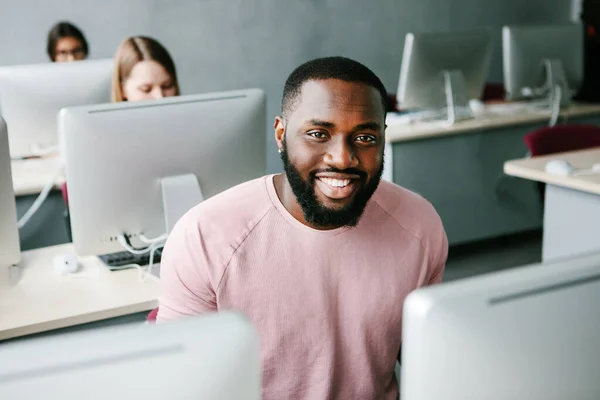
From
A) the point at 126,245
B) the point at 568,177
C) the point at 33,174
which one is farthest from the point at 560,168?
the point at 33,174

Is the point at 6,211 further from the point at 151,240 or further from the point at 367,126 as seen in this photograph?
the point at 367,126

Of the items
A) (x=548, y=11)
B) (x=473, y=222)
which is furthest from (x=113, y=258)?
(x=548, y=11)

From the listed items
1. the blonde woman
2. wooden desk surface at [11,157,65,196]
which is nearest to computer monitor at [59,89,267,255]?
the blonde woman

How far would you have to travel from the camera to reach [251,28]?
15.8 feet

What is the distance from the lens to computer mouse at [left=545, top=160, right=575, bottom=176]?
2701mm

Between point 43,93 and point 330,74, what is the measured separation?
6.14ft

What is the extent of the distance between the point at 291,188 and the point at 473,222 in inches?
105

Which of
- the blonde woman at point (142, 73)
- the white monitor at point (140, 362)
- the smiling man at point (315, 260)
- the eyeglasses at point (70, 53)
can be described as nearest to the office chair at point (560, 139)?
the blonde woman at point (142, 73)

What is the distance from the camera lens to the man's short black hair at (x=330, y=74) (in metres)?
1.31

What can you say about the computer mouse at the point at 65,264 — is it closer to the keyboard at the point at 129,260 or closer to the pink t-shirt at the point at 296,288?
the keyboard at the point at 129,260

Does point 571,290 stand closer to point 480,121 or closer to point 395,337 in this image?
point 395,337

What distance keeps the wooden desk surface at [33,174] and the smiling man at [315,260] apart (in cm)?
166

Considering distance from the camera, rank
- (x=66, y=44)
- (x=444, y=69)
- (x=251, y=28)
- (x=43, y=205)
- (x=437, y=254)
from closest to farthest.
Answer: (x=437, y=254)
(x=43, y=205)
(x=444, y=69)
(x=66, y=44)
(x=251, y=28)

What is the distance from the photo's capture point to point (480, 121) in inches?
149
